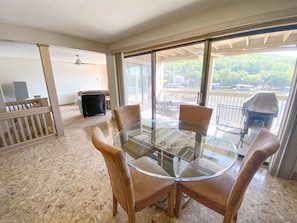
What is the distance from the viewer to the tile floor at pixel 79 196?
1.27 m

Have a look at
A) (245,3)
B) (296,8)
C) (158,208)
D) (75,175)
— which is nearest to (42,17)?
(75,175)

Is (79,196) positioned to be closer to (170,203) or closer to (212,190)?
(170,203)

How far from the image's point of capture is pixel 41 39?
260 cm

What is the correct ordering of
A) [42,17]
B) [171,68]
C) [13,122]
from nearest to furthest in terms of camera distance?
[42,17] < [13,122] < [171,68]

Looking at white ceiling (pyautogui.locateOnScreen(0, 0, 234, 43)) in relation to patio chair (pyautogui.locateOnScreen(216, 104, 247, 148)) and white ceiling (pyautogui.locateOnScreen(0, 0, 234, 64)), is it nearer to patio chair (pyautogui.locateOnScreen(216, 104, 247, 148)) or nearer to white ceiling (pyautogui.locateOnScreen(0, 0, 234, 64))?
white ceiling (pyautogui.locateOnScreen(0, 0, 234, 64))

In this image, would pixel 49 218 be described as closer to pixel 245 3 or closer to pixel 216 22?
pixel 216 22

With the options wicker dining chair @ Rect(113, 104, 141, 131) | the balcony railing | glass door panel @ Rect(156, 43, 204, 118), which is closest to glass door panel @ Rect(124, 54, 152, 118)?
glass door panel @ Rect(156, 43, 204, 118)

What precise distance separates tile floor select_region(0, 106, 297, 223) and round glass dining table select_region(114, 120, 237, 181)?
1.48ft

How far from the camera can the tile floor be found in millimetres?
1272

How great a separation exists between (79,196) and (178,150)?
1318mm

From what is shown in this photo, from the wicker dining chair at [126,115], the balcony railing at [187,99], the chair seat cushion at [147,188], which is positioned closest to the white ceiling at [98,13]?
the wicker dining chair at [126,115]

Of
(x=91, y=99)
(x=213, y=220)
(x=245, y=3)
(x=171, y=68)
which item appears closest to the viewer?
(x=213, y=220)

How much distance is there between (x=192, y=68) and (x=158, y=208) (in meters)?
2.72

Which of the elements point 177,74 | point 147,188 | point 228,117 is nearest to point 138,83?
point 177,74
